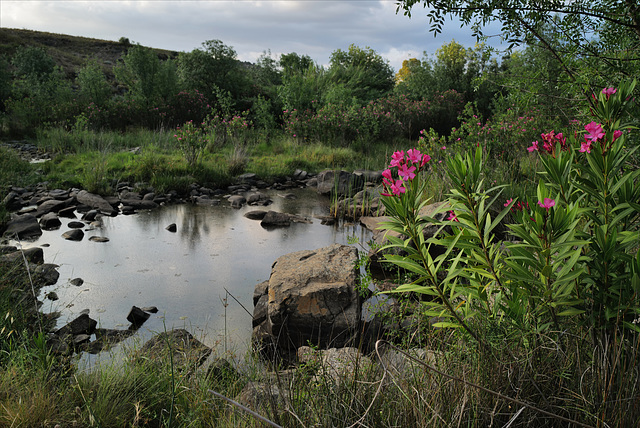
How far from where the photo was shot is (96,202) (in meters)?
7.26

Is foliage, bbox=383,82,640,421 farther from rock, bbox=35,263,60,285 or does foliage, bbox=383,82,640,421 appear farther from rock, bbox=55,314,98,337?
rock, bbox=35,263,60,285

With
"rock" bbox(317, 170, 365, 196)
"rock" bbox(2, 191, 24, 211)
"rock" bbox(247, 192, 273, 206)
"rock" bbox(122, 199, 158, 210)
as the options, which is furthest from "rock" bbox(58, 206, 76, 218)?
"rock" bbox(317, 170, 365, 196)

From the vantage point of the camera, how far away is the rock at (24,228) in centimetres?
560

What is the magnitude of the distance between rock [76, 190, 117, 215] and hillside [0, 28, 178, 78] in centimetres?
2242

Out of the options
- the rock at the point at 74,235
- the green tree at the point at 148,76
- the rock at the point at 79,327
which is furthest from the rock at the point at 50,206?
the green tree at the point at 148,76

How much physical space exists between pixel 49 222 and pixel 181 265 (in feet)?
8.69

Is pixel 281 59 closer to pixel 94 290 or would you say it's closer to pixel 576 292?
pixel 94 290

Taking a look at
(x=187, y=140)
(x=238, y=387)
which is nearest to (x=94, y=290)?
(x=238, y=387)

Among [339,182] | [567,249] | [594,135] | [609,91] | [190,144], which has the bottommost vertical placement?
[339,182]

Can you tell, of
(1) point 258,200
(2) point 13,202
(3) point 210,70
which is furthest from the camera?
(3) point 210,70

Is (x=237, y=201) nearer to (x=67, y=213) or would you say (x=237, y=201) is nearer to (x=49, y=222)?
(x=67, y=213)

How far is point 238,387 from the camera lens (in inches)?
95.3

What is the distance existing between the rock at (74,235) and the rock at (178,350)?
3.38 m

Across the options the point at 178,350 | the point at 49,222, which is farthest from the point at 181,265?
the point at 49,222
